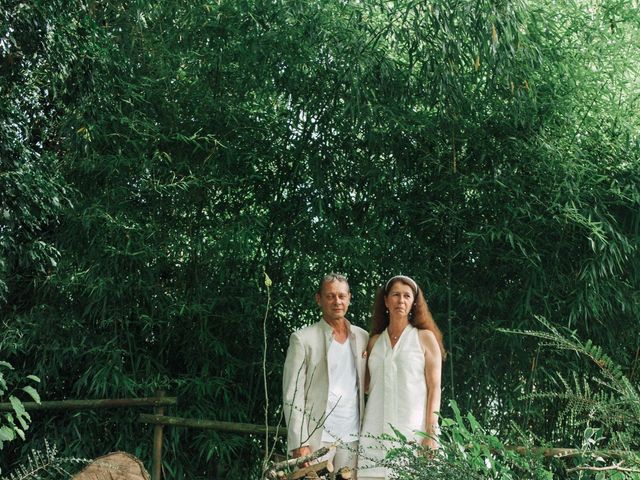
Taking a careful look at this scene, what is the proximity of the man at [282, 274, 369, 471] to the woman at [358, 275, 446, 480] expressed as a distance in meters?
0.05

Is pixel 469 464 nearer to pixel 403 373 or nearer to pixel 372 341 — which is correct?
pixel 403 373

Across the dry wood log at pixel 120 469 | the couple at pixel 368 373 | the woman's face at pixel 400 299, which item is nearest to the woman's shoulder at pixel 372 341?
the couple at pixel 368 373

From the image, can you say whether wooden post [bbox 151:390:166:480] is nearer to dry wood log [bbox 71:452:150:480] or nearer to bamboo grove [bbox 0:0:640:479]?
bamboo grove [bbox 0:0:640:479]

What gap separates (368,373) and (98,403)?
61.6 inches

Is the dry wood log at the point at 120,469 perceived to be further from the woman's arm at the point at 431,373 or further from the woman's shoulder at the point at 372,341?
the woman's arm at the point at 431,373

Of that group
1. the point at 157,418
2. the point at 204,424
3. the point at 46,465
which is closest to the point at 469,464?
the point at 46,465

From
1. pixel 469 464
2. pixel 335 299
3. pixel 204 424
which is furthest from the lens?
pixel 204 424

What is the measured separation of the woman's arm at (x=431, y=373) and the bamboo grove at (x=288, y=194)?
0.99m

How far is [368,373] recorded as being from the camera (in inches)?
129

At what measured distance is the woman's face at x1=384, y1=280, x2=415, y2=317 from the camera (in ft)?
10.4

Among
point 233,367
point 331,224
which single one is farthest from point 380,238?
point 233,367

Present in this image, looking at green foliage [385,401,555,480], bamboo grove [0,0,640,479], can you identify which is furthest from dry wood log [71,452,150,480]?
green foliage [385,401,555,480]

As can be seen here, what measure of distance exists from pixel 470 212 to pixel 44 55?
215 centimetres

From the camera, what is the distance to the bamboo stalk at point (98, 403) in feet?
13.5
